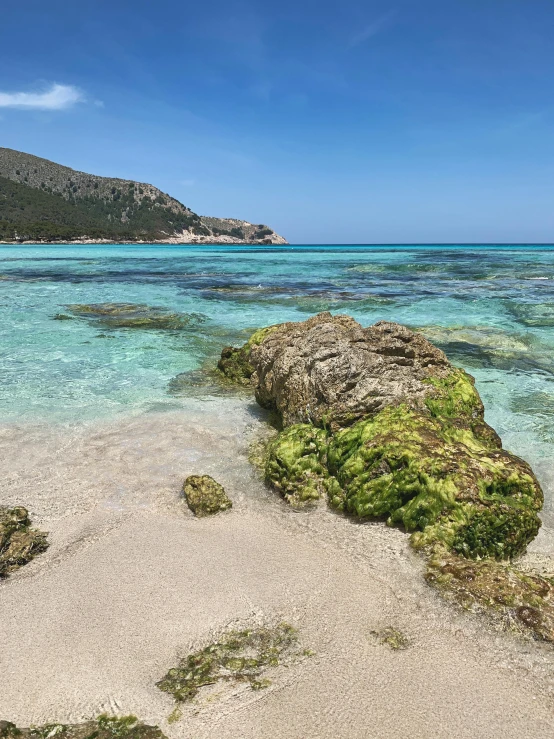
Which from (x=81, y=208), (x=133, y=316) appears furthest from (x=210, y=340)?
(x=81, y=208)

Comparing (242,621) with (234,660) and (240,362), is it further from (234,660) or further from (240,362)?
(240,362)

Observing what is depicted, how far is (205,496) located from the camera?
4.72 metres

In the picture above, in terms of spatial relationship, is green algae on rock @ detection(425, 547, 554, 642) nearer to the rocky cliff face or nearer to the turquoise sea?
the turquoise sea

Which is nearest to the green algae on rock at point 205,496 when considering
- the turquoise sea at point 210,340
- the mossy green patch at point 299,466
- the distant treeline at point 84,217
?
the mossy green patch at point 299,466

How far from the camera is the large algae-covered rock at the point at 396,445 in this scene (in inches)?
162

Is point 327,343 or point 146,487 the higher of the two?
point 327,343

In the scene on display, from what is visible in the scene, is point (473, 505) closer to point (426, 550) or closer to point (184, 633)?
point (426, 550)

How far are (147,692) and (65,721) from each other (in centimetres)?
42

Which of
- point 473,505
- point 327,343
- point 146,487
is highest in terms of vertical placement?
point 327,343

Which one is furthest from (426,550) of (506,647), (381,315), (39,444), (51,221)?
(51,221)

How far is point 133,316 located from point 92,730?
15.3 metres

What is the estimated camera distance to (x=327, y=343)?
6.44 metres

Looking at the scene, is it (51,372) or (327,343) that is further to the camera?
(51,372)

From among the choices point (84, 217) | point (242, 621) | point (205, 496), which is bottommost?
point (242, 621)
